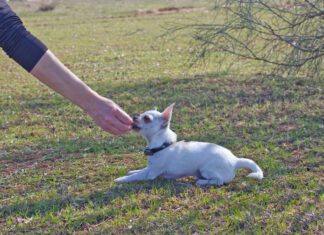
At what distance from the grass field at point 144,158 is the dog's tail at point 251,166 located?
0.19ft

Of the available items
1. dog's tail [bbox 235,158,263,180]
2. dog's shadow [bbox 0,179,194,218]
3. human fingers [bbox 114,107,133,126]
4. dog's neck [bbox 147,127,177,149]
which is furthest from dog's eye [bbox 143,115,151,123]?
human fingers [bbox 114,107,133,126]

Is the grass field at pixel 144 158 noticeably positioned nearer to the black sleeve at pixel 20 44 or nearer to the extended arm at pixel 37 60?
the extended arm at pixel 37 60

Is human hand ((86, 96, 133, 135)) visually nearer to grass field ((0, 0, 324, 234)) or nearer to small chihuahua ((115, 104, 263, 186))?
grass field ((0, 0, 324, 234))

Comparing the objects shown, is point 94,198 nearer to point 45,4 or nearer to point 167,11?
point 167,11

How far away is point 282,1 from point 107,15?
23562mm

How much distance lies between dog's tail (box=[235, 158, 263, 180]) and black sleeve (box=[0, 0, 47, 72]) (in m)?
3.06

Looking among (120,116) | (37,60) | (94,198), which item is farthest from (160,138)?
(37,60)

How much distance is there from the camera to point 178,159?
517 centimetres

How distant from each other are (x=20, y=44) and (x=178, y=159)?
2.90m

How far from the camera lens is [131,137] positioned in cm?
696

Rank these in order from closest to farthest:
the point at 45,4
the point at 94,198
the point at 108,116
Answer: the point at 108,116, the point at 94,198, the point at 45,4

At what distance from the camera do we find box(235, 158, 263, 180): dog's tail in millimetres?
5160

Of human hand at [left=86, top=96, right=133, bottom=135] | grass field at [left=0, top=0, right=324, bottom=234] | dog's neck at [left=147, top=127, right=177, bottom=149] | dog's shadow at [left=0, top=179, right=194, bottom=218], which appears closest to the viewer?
human hand at [left=86, top=96, right=133, bottom=135]

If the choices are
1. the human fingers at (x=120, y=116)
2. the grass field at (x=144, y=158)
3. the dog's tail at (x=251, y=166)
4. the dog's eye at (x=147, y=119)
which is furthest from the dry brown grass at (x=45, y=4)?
the human fingers at (x=120, y=116)
